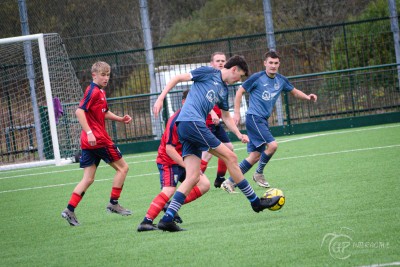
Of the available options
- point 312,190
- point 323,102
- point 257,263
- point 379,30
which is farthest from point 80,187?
point 379,30

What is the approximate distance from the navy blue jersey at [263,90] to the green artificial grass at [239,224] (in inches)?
38.6

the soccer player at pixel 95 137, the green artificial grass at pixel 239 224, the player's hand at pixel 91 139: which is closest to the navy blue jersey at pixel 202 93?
the green artificial grass at pixel 239 224

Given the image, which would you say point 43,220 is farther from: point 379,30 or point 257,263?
point 379,30

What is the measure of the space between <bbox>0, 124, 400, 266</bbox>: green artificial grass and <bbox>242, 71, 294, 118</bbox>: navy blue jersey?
3.22 ft

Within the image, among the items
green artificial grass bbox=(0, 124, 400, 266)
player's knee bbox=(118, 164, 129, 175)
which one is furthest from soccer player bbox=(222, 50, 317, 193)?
player's knee bbox=(118, 164, 129, 175)

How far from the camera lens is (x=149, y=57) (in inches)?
682

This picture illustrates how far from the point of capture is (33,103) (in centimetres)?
1608

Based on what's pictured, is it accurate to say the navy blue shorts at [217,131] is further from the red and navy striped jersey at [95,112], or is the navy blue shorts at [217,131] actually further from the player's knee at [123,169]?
the red and navy striped jersey at [95,112]

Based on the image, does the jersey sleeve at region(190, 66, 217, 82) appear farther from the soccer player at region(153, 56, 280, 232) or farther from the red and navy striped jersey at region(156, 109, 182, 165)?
the red and navy striped jersey at region(156, 109, 182, 165)

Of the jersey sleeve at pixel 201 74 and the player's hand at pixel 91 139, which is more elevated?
the jersey sleeve at pixel 201 74

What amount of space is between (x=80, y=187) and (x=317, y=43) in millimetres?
13840

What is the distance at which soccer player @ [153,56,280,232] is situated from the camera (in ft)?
22.4

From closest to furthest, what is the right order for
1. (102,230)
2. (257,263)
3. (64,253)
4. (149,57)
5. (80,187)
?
(257,263), (64,253), (102,230), (80,187), (149,57)

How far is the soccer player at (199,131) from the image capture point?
6824 mm
